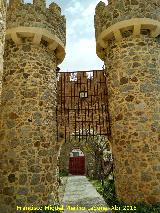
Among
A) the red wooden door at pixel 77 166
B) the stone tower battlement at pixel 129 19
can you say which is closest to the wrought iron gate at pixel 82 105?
the stone tower battlement at pixel 129 19

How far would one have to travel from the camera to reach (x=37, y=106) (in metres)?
8.16

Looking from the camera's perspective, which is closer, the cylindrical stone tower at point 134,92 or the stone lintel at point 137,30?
the cylindrical stone tower at point 134,92

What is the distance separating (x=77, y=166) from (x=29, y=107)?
77.5ft

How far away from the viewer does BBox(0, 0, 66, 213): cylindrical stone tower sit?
Result: 7.45 metres

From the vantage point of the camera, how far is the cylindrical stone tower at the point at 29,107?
7.45 meters

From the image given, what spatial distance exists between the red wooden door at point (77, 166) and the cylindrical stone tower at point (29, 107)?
2194 cm

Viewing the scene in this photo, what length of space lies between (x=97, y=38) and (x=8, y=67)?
10.9 ft

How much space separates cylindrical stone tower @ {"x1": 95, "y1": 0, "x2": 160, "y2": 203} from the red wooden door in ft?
73.1

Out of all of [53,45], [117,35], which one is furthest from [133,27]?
[53,45]

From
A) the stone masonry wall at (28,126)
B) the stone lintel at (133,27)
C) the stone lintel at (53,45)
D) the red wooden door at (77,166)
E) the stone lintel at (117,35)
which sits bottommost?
the red wooden door at (77,166)

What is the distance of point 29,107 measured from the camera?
8047 mm

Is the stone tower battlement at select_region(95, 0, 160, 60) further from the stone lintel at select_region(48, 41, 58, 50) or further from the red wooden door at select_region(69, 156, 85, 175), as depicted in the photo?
the red wooden door at select_region(69, 156, 85, 175)

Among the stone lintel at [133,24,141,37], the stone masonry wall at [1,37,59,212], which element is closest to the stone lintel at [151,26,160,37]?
the stone lintel at [133,24,141,37]

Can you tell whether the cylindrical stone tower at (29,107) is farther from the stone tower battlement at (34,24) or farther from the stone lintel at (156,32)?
the stone lintel at (156,32)
